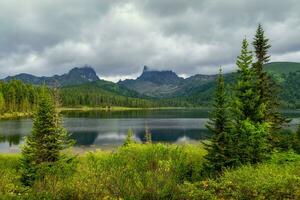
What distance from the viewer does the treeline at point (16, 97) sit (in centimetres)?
15962

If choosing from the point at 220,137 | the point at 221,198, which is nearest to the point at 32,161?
the point at 220,137

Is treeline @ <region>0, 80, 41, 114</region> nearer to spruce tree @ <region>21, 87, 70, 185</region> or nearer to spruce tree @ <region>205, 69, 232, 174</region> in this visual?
spruce tree @ <region>21, 87, 70, 185</region>

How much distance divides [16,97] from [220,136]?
15747cm

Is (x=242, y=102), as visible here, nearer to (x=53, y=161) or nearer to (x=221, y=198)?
(x=53, y=161)

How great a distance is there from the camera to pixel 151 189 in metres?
11.1

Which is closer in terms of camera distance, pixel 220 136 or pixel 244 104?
pixel 220 136

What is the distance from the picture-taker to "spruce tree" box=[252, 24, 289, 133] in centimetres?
3844

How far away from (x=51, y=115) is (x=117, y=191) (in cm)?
2510

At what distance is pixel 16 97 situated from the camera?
16862 cm

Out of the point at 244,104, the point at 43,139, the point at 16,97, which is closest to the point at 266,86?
the point at 244,104

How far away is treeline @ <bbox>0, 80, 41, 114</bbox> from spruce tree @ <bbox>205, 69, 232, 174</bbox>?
135 m

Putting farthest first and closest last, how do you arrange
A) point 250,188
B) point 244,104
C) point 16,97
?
point 16,97 < point 244,104 < point 250,188

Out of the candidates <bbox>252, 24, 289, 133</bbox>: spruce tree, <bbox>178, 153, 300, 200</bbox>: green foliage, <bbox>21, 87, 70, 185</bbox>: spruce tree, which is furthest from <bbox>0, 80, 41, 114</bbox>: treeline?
<bbox>178, 153, 300, 200</bbox>: green foliage

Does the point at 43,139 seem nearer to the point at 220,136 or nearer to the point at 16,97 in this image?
the point at 220,136
